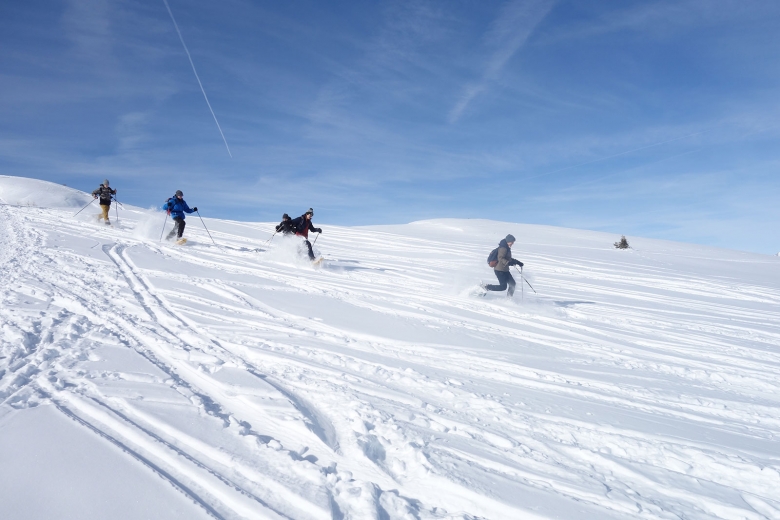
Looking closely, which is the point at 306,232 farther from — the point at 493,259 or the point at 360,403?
the point at 360,403

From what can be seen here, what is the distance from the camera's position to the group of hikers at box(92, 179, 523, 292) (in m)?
10.5

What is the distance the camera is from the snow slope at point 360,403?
294 cm

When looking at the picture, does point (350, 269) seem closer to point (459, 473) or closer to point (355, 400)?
point (355, 400)

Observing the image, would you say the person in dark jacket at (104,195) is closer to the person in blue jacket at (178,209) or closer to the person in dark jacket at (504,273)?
the person in blue jacket at (178,209)

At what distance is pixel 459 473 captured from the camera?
329 centimetres

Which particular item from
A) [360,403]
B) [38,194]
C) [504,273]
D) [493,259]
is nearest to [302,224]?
[493,259]

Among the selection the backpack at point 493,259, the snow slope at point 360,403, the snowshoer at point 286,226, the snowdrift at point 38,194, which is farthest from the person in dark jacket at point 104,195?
the backpack at point 493,259

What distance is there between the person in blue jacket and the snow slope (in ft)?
14.7

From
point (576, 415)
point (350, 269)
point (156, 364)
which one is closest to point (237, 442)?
point (156, 364)

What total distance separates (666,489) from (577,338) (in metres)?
4.44

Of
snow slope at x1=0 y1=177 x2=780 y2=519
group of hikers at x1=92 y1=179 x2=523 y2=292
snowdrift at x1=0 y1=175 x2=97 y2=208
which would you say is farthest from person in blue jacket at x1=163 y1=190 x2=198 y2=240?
snowdrift at x1=0 y1=175 x2=97 y2=208

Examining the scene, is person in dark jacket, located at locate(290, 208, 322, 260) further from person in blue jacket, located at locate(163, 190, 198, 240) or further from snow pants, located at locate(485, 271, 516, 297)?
Result: snow pants, located at locate(485, 271, 516, 297)

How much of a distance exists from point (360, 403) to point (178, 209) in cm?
1247

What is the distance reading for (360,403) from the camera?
4289 millimetres
